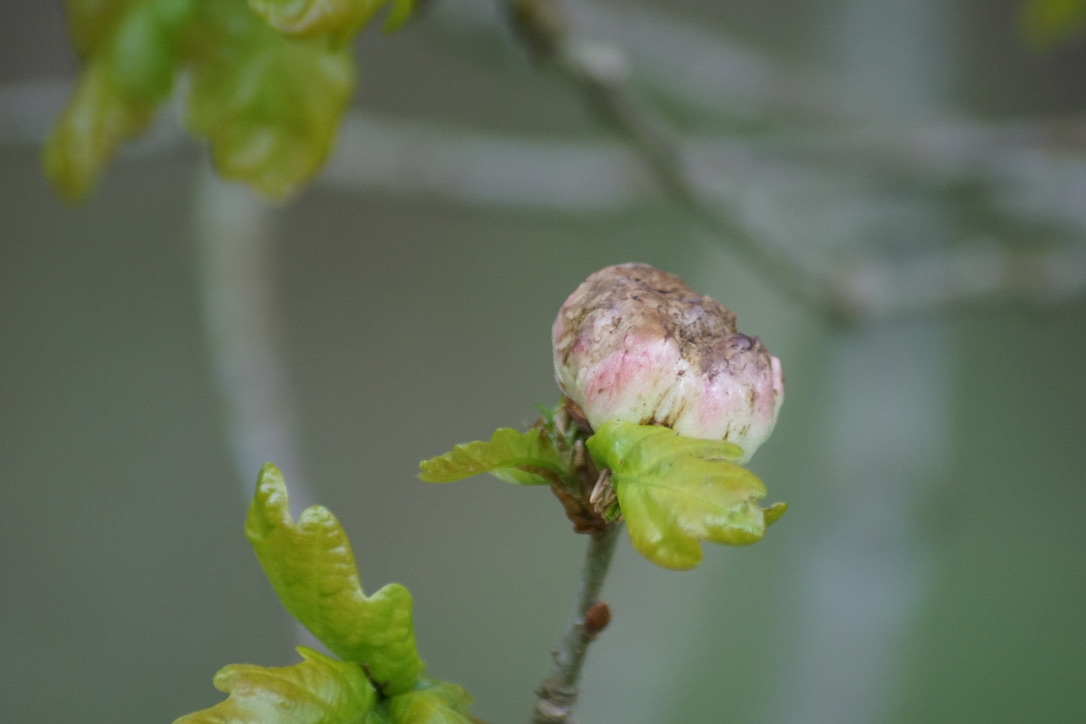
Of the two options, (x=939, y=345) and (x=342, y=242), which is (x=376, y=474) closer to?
(x=342, y=242)

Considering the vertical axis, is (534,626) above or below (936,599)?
below

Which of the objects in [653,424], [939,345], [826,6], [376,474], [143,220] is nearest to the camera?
[653,424]

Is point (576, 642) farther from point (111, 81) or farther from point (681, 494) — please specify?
point (111, 81)

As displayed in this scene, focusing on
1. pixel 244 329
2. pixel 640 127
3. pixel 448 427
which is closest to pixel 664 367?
pixel 640 127

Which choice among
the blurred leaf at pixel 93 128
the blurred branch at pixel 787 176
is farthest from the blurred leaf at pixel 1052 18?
the blurred leaf at pixel 93 128

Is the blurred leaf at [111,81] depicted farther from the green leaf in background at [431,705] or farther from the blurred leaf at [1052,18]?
the blurred leaf at [1052,18]

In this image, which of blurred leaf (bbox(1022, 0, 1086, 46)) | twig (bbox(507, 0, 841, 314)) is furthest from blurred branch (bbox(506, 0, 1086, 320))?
blurred leaf (bbox(1022, 0, 1086, 46))

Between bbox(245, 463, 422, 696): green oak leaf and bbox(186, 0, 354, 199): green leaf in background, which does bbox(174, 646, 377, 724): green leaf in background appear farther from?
bbox(186, 0, 354, 199): green leaf in background

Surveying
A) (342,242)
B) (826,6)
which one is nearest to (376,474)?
(342,242)
